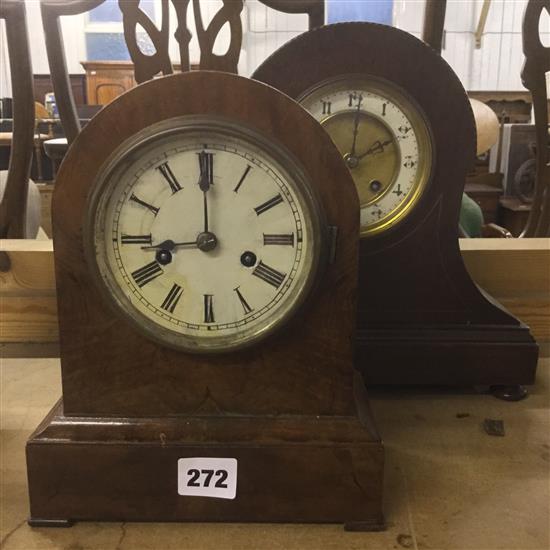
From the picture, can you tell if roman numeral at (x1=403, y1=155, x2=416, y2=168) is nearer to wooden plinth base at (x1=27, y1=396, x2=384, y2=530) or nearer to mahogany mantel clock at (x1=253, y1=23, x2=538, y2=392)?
mahogany mantel clock at (x1=253, y1=23, x2=538, y2=392)

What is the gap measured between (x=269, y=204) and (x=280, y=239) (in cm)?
4

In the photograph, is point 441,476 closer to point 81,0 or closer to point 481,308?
point 481,308

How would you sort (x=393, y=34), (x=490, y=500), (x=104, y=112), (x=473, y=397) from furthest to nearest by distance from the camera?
(x=473, y=397)
(x=393, y=34)
(x=490, y=500)
(x=104, y=112)

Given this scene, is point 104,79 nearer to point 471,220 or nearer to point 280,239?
point 471,220

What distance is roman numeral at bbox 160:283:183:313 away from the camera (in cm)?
62

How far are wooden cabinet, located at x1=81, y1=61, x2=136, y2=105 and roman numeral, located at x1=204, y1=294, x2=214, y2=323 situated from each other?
5.57 metres

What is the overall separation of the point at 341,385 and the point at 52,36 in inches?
28.0

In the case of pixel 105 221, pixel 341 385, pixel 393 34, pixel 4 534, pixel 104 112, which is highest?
pixel 393 34

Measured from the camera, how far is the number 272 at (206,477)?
64 cm

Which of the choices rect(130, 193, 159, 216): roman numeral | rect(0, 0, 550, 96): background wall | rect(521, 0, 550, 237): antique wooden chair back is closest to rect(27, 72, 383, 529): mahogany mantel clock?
rect(130, 193, 159, 216): roman numeral

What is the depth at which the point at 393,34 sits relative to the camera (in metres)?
0.82

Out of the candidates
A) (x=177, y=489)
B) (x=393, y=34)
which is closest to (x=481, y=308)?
(x=393, y=34)

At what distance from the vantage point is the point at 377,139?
870 millimetres

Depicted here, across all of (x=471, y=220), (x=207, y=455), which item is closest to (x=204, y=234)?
(x=207, y=455)
